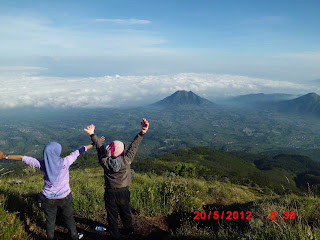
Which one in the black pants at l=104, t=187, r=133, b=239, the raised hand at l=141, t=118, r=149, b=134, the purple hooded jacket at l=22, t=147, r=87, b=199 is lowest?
the black pants at l=104, t=187, r=133, b=239

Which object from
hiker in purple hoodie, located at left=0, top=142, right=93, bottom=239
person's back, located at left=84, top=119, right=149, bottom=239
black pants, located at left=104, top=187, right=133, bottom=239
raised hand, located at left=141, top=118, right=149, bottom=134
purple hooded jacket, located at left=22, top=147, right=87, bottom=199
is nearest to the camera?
hiker in purple hoodie, located at left=0, top=142, right=93, bottom=239

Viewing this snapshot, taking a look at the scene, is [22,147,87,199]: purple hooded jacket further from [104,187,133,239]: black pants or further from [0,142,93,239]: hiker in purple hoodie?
[104,187,133,239]: black pants

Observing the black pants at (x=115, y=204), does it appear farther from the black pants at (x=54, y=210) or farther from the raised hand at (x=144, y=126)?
the raised hand at (x=144, y=126)

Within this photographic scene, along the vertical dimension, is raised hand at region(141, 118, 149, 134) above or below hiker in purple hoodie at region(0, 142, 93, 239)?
above

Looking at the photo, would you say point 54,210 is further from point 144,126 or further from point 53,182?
point 144,126

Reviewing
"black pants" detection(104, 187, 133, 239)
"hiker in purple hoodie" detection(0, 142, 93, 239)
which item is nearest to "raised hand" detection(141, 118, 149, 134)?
"black pants" detection(104, 187, 133, 239)

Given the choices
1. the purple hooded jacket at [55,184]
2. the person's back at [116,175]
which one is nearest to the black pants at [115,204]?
the person's back at [116,175]

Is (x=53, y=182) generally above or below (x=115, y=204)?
above

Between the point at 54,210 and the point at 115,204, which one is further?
the point at 115,204

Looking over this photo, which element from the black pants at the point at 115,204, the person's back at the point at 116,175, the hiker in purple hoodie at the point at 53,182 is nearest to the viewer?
the hiker in purple hoodie at the point at 53,182

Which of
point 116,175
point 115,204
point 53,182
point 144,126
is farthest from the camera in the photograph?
point 144,126

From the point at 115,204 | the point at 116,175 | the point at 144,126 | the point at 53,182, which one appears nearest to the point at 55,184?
the point at 53,182

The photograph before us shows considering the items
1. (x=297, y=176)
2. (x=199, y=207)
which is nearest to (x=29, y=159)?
(x=199, y=207)

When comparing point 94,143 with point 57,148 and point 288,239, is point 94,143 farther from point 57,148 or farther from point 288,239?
point 288,239
